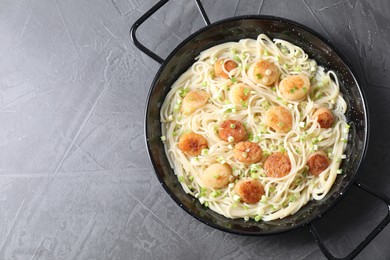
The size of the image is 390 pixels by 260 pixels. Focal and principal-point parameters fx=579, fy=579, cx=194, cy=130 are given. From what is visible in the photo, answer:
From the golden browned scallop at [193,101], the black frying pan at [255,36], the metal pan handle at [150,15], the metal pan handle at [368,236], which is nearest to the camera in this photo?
the metal pan handle at [368,236]

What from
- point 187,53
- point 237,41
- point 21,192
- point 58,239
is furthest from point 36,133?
point 237,41

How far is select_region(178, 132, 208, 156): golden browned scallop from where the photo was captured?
4.17 metres

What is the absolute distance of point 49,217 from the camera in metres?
4.41

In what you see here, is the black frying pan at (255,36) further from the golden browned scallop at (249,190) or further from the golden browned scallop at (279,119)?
the golden browned scallop at (279,119)

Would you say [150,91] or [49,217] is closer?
[150,91]

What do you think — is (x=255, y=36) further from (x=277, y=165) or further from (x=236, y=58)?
(x=277, y=165)

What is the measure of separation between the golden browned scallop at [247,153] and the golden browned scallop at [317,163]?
362mm

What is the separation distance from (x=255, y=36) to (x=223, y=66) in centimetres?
37

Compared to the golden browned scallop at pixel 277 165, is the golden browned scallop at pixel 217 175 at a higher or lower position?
higher

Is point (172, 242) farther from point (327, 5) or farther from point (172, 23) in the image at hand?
point (327, 5)

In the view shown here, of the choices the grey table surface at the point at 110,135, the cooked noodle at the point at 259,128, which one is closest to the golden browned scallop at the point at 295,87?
the cooked noodle at the point at 259,128

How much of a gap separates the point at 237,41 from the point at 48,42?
4.89ft

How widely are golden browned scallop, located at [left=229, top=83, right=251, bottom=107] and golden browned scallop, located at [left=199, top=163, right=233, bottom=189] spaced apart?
18.2 inches

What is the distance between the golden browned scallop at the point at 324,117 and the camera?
13.4ft
